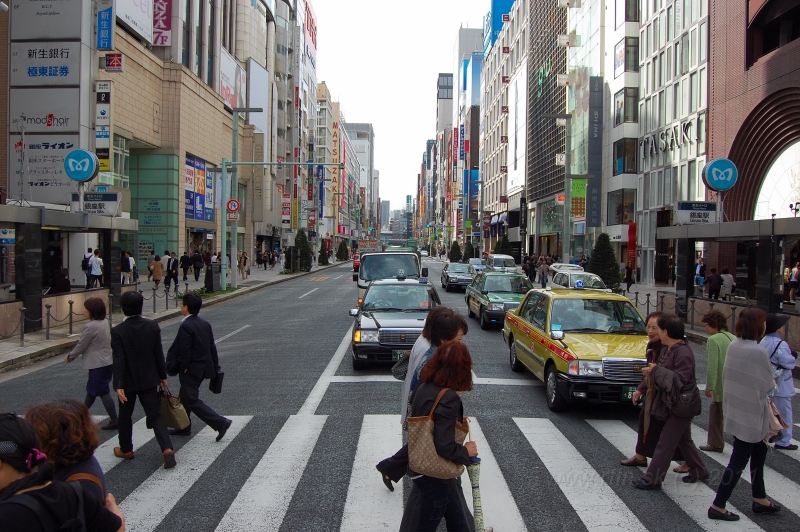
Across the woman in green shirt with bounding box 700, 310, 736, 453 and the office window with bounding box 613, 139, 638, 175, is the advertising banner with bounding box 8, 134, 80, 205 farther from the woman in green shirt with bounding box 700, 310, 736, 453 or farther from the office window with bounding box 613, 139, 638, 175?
the office window with bounding box 613, 139, 638, 175

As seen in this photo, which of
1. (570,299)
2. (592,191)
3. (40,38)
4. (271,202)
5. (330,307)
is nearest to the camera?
(570,299)

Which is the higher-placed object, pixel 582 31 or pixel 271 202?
pixel 582 31

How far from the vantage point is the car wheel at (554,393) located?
26.8 feet

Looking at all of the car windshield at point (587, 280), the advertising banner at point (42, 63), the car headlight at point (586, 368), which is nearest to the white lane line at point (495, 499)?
the car headlight at point (586, 368)

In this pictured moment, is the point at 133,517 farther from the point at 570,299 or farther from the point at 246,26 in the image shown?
the point at 246,26

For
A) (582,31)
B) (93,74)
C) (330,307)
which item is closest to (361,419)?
(330,307)

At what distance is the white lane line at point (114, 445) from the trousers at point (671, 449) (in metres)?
5.00

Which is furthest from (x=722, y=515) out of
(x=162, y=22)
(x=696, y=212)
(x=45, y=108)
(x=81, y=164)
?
(x=162, y=22)

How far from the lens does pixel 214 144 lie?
4750cm

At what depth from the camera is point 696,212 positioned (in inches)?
733

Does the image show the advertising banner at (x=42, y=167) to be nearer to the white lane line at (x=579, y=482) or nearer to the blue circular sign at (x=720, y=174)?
the blue circular sign at (x=720, y=174)

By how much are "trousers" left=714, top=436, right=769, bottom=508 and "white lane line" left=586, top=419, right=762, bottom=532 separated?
174 mm

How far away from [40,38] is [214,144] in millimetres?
20944

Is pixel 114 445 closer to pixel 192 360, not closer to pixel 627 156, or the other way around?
pixel 192 360
